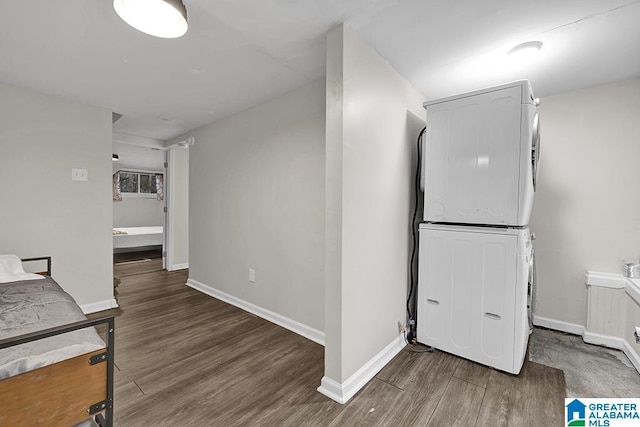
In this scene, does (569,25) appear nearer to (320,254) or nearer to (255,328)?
(320,254)

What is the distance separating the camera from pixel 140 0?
1.15 m

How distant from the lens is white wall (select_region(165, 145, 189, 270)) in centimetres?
481

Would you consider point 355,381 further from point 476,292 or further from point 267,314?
point 267,314

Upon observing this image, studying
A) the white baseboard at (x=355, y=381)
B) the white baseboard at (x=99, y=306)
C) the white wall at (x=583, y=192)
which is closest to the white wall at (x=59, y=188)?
the white baseboard at (x=99, y=306)

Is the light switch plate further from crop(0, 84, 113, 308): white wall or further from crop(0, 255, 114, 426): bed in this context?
crop(0, 255, 114, 426): bed

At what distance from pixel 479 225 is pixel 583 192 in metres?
1.28

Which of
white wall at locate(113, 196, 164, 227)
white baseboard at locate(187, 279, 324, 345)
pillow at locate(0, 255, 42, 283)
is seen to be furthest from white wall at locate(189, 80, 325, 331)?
white wall at locate(113, 196, 164, 227)

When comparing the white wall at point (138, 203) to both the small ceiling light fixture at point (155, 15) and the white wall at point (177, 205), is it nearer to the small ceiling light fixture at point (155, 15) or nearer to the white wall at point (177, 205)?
the white wall at point (177, 205)

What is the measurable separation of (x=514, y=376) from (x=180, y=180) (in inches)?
205

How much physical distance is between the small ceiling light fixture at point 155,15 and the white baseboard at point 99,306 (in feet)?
10.3

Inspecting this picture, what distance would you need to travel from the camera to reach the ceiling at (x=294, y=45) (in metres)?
1.51

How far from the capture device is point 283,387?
70.9 inches

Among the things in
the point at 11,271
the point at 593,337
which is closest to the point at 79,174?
the point at 11,271

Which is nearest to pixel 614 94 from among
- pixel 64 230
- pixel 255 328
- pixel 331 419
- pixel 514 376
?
pixel 514 376
